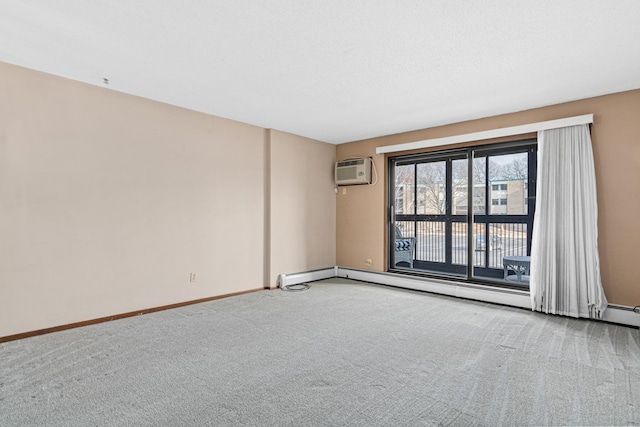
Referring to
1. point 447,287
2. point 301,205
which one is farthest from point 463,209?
point 301,205

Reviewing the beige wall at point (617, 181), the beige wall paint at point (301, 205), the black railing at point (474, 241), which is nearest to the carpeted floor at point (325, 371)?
the beige wall at point (617, 181)

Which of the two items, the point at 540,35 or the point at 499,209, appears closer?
the point at 540,35

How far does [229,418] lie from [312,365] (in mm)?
812

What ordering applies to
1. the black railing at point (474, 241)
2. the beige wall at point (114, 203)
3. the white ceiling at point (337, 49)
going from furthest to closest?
the black railing at point (474, 241) < the beige wall at point (114, 203) < the white ceiling at point (337, 49)

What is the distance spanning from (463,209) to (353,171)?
6.39 ft

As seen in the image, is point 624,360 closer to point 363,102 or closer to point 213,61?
point 363,102

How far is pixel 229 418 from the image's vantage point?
1.88 meters

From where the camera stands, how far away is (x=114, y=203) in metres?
3.61

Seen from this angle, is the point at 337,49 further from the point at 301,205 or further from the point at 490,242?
the point at 490,242

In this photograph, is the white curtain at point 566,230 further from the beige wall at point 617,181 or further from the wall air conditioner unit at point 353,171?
the wall air conditioner unit at point 353,171

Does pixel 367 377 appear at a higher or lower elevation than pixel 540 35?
lower

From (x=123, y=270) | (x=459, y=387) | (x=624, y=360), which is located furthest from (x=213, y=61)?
(x=624, y=360)

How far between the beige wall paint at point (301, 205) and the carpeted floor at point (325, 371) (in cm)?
169

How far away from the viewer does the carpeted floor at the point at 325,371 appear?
192cm
